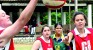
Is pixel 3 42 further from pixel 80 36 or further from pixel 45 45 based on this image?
pixel 45 45

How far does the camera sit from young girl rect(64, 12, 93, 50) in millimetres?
5036

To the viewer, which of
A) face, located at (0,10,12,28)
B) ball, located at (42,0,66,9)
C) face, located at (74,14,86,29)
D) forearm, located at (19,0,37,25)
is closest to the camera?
forearm, located at (19,0,37,25)

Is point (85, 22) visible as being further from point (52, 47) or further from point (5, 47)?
point (5, 47)

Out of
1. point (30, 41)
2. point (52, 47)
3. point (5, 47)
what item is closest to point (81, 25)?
point (52, 47)

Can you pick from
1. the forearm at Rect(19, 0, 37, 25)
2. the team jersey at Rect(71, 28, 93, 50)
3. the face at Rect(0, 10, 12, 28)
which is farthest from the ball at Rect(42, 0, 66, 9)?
the forearm at Rect(19, 0, 37, 25)

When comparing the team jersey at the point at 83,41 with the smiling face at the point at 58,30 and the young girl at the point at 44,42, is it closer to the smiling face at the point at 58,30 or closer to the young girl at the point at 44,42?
the young girl at the point at 44,42

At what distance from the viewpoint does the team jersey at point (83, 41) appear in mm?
5094

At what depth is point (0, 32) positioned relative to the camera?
330 centimetres

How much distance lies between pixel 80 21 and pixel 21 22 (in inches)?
80.6

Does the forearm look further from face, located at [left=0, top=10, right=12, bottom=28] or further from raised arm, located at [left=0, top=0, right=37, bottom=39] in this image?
face, located at [left=0, top=10, right=12, bottom=28]

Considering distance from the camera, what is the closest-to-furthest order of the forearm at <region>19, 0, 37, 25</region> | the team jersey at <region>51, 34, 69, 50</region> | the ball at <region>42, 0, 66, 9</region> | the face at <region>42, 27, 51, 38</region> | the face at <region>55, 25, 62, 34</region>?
1. the forearm at <region>19, 0, 37, 25</region>
2. the ball at <region>42, 0, 66, 9</region>
3. the face at <region>42, 27, 51, 38</region>
4. the team jersey at <region>51, 34, 69, 50</region>
5. the face at <region>55, 25, 62, 34</region>

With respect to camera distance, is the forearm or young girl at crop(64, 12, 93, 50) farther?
young girl at crop(64, 12, 93, 50)

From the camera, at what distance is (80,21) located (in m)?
4.99

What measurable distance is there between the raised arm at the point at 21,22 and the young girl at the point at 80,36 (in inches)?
79.2
